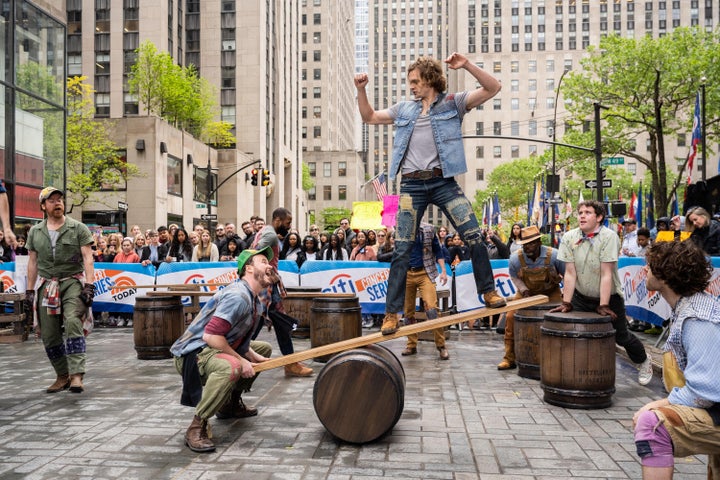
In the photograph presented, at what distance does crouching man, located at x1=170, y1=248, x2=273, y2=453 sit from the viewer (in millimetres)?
4906

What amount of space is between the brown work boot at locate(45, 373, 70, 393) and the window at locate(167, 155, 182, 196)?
35931mm

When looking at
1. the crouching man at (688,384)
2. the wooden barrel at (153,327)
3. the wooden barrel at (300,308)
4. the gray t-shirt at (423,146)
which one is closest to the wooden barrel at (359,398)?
the gray t-shirt at (423,146)

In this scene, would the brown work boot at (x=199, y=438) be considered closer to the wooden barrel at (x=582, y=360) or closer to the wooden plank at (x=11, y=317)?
the wooden barrel at (x=582, y=360)

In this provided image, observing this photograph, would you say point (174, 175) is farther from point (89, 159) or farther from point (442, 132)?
point (442, 132)

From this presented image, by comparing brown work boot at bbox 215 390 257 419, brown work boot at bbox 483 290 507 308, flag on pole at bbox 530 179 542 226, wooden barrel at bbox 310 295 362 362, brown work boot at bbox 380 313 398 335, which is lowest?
brown work boot at bbox 215 390 257 419

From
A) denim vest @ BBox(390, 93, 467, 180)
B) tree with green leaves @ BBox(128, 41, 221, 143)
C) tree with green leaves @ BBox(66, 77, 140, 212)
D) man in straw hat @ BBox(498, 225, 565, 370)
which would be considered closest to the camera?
denim vest @ BBox(390, 93, 467, 180)

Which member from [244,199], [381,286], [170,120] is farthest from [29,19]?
[244,199]

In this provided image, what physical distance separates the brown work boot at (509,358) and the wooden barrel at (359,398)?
3741 millimetres

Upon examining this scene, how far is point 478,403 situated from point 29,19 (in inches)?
832

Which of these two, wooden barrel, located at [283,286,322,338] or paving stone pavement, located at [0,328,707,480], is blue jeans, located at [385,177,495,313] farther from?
wooden barrel, located at [283,286,322,338]

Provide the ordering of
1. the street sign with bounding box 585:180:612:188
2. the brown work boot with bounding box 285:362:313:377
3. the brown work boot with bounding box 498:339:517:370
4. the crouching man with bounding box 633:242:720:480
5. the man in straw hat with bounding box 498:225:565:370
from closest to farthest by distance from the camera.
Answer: the crouching man with bounding box 633:242:720:480
the man in straw hat with bounding box 498:225:565:370
the brown work boot with bounding box 285:362:313:377
the brown work boot with bounding box 498:339:517:370
the street sign with bounding box 585:180:612:188

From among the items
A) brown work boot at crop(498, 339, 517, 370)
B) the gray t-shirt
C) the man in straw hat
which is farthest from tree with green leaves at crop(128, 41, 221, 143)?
the gray t-shirt

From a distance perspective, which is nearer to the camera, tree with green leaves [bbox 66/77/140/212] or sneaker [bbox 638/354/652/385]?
sneaker [bbox 638/354/652/385]

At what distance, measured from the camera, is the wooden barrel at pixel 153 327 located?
916 centimetres
